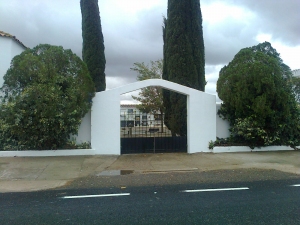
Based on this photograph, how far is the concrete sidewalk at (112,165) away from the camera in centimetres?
842

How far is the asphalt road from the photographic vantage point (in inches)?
201

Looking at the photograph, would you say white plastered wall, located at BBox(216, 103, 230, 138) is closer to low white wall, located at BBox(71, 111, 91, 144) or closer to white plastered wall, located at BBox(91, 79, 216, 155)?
white plastered wall, located at BBox(91, 79, 216, 155)

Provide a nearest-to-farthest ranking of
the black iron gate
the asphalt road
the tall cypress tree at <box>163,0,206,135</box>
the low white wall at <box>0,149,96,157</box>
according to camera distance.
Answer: the asphalt road
the low white wall at <box>0,149,96,157</box>
the black iron gate
the tall cypress tree at <box>163,0,206,135</box>

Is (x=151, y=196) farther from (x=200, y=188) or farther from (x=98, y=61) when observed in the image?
(x=98, y=61)

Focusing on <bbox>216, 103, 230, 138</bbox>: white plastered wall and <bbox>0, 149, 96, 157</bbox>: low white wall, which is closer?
<bbox>0, 149, 96, 157</bbox>: low white wall

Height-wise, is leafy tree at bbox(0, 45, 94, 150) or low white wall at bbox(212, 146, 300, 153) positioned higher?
leafy tree at bbox(0, 45, 94, 150)

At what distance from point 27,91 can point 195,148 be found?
7.08 meters

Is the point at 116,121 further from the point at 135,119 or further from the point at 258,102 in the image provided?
the point at 258,102

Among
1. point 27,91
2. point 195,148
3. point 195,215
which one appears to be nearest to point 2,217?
point 195,215

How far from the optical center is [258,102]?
1238 cm

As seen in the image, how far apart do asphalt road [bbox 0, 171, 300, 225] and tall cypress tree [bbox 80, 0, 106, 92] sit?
467 inches

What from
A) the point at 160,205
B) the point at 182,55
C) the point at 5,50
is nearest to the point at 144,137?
the point at 182,55

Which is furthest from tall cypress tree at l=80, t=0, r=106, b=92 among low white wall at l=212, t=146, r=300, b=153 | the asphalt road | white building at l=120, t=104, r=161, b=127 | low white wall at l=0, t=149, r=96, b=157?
the asphalt road

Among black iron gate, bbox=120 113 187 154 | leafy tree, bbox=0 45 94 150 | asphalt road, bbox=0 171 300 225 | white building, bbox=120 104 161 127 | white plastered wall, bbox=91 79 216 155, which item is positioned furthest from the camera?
white building, bbox=120 104 161 127
